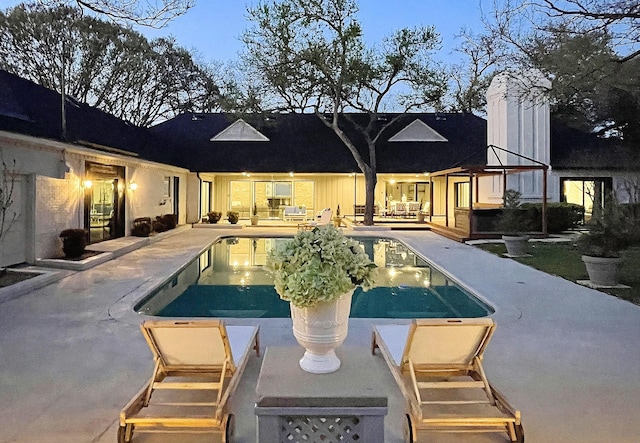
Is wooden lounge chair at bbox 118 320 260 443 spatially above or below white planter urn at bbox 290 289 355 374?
below

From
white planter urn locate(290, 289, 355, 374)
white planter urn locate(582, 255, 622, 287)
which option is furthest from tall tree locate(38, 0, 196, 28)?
white planter urn locate(582, 255, 622, 287)

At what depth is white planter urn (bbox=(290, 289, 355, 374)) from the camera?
2.69 metres

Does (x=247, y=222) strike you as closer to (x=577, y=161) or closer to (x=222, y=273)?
(x=222, y=273)

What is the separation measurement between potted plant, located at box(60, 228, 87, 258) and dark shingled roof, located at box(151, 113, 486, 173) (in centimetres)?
1092

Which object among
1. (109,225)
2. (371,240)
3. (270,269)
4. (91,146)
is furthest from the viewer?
(371,240)

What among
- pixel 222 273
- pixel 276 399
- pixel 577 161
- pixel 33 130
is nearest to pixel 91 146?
pixel 33 130

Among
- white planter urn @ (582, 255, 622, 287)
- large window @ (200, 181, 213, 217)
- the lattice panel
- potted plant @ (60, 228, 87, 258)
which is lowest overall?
the lattice panel

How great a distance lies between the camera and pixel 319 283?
8.50 ft

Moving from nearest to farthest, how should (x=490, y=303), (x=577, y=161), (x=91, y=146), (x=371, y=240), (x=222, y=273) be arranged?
(x=490, y=303) → (x=222, y=273) → (x=91, y=146) → (x=371, y=240) → (x=577, y=161)

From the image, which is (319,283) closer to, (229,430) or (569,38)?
(229,430)

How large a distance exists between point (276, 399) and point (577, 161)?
21.6 metres

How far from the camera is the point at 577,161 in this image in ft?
A: 67.9

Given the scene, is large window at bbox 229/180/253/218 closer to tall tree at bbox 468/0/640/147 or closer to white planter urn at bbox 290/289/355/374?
tall tree at bbox 468/0/640/147

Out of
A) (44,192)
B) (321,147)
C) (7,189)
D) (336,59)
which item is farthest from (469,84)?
(7,189)
